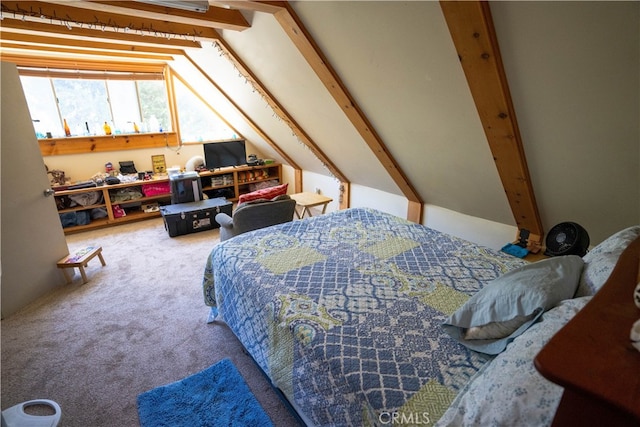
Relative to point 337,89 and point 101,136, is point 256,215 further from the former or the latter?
point 101,136

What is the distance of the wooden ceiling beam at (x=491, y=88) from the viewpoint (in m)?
1.46

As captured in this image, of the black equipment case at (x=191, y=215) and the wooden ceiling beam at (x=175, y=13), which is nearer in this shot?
the wooden ceiling beam at (x=175, y=13)

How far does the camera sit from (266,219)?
10.4 feet

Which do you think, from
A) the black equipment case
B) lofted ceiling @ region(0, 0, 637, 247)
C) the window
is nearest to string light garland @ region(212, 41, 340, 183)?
lofted ceiling @ region(0, 0, 637, 247)

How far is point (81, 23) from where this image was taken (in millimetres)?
2410

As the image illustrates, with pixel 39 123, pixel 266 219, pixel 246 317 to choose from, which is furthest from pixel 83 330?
pixel 39 123

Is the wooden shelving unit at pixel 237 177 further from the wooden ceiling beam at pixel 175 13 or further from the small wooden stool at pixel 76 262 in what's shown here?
the wooden ceiling beam at pixel 175 13

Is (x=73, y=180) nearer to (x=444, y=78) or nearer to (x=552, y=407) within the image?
(x=444, y=78)

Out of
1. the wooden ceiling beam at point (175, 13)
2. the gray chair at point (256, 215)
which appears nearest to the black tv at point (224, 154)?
the gray chair at point (256, 215)

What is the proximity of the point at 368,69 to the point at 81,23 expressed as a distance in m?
A: 2.22

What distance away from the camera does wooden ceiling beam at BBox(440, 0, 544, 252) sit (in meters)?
1.46

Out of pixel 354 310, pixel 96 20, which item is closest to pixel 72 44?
pixel 96 20

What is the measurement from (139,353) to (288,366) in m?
1.30

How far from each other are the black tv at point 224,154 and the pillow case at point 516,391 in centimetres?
476
